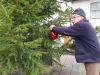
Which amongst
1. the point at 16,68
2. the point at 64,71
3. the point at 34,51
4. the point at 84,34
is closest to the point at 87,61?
the point at 84,34

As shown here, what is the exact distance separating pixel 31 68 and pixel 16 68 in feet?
1.80

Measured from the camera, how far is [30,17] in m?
6.08

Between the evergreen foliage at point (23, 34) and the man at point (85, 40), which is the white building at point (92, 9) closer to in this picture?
the evergreen foliage at point (23, 34)

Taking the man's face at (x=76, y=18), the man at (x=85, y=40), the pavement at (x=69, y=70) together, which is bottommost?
the pavement at (x=69, y=70)

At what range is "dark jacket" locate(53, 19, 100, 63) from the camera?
19.4 ft

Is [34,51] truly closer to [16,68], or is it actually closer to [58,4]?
[16,68]

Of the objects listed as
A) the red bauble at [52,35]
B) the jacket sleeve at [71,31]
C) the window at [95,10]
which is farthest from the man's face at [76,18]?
the window at [95,10]

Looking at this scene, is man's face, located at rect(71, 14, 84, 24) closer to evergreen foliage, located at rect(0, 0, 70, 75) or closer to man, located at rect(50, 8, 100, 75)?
man, located at rect(50, 8, 100, 75)

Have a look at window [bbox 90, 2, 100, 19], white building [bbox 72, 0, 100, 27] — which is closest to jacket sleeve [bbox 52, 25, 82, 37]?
white building [bbox 72, 0, 100, 27]

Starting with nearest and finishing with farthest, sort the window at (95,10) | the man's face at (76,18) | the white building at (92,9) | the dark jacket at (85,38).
→ 1. the dark jacket at (85,38)
2. the man's face at (76,18)
3. the white building at (92,9)
4. the window at (95,10)

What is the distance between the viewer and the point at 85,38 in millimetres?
5965

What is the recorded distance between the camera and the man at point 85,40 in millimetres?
5934

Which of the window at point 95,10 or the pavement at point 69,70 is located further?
the window at point 95,10

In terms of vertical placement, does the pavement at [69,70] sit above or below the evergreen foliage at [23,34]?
below
